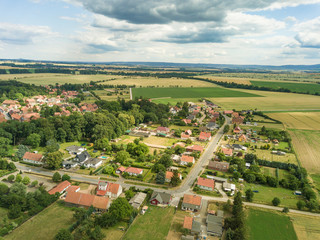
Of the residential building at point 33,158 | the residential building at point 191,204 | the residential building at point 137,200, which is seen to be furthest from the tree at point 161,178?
the residential building at point 33,158

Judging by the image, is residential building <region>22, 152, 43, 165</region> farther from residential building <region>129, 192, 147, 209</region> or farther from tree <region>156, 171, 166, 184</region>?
tree <region>156, 171, 166, 184</region>

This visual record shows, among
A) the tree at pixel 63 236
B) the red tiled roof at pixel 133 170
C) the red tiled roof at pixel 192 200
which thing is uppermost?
the tree at pixel 63 236

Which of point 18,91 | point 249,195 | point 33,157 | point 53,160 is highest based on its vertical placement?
point 18,91

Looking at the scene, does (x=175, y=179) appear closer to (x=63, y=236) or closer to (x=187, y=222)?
(x=187, y=222)

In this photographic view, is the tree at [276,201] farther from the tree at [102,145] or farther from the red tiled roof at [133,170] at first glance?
the tree at [102,145]

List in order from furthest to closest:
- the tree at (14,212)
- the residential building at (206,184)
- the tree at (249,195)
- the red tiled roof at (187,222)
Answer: the residential building at (206,184) < the tree at (249,195) < the tree at (14,212) < the red tiled roof at (187,222)

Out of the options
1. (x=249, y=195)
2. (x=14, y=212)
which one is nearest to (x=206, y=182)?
(x=249, y=195)

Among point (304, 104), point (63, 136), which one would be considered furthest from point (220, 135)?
point (304, 104)
